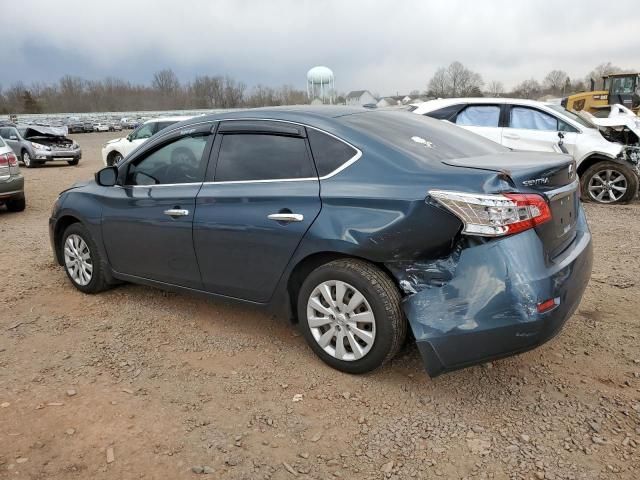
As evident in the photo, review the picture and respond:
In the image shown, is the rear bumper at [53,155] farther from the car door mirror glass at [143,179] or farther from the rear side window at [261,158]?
the rear side window at [261,158]

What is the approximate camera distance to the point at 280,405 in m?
3.01

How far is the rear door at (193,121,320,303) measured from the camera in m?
3.25

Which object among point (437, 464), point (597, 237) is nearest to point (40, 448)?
point (437, 464)

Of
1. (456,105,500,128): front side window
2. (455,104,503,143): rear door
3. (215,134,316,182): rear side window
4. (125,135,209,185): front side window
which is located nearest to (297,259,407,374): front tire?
(215,134,316,182): rear side window

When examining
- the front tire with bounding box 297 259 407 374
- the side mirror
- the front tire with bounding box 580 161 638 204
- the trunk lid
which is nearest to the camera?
the trunk lid

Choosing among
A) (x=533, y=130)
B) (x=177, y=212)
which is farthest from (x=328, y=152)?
(x=533, y=130)

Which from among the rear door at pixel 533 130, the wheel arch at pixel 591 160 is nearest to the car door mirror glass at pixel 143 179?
the rear door at pixel 533 130

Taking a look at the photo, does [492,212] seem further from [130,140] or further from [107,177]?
[130,140]

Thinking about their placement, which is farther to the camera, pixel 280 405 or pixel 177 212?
pixel 177 212

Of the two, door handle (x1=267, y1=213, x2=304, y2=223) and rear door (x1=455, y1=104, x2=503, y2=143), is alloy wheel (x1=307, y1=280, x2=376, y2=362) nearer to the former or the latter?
door handle (x1=267, y1=213, x2=304, y2=223)

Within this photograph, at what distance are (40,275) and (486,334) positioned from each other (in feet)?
15.5

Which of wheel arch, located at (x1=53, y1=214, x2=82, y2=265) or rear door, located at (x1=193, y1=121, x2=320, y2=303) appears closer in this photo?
rear door, located at (x1=193, y1=121, x2=320, y2=303)

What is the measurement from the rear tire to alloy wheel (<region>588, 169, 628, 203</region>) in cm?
992

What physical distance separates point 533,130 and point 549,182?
21.5 feet
